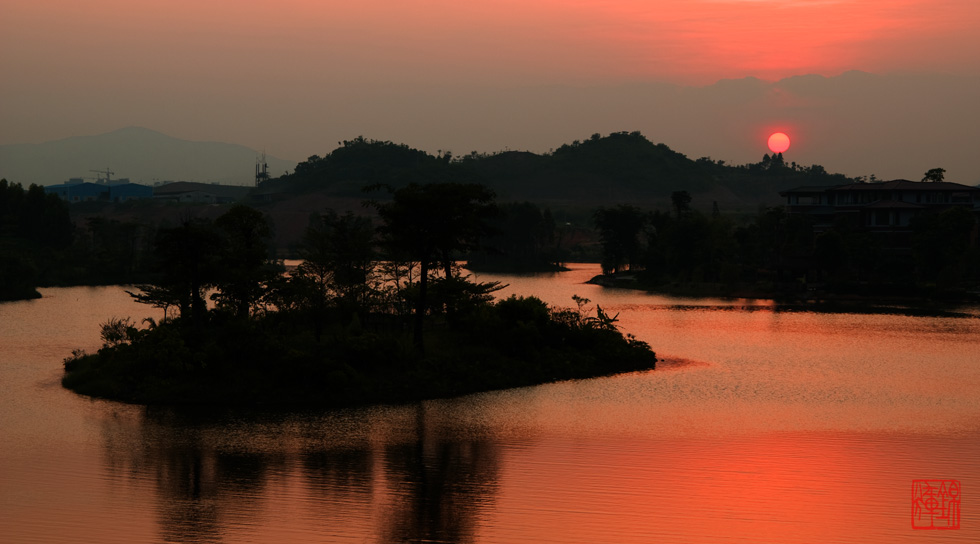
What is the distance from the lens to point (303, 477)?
93.2 ft

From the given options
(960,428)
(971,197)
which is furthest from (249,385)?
(971,197)

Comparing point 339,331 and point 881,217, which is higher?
point 881,217

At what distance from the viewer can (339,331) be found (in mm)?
44594

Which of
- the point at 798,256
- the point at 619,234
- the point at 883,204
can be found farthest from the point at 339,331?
the point at 619,234

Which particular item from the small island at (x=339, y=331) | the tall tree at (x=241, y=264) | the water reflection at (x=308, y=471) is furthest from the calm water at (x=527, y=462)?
the tall tree at (x=241, y=264)

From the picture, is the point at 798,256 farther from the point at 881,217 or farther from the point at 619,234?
the point at 619,234

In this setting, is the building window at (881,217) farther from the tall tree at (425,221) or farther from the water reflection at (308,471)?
the water reflection at (308,471)

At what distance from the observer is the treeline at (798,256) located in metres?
93.2

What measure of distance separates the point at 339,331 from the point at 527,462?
54.9 feet
